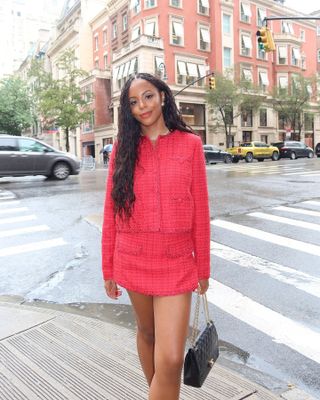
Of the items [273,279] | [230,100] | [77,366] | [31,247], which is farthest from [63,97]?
[77,366]

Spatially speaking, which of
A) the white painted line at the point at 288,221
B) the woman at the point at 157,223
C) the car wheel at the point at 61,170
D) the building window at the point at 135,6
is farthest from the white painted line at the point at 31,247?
the building window at the point at 135,6

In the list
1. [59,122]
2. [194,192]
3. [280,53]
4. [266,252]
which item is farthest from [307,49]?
[194,192]

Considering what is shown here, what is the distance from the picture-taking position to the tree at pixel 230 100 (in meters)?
40.4

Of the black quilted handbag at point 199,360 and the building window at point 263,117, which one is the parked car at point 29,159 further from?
the building window at point 263,117

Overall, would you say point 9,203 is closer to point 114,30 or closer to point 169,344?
point 169,344

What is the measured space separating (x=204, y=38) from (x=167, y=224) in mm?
45386

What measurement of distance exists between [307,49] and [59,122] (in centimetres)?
3406

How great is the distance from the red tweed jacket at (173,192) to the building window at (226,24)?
46846 mm

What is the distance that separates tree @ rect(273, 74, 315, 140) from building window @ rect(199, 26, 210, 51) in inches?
353

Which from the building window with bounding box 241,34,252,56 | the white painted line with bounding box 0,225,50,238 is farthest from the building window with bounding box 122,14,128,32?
the white painted line with bounding box 0,225,50,238

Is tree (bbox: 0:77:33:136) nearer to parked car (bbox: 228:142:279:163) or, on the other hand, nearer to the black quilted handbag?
parked car (bbox: 228:142:279:163)

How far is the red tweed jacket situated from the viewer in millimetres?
2195

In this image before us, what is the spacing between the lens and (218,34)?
4478 centimetres

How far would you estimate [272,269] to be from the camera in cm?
579
